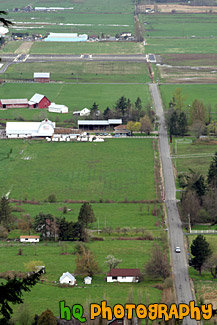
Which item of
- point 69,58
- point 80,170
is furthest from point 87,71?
point 80,170

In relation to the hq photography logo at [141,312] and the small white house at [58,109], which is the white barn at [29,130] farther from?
the hq photography logo at [141,312]

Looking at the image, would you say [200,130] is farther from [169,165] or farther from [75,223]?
[75,223]

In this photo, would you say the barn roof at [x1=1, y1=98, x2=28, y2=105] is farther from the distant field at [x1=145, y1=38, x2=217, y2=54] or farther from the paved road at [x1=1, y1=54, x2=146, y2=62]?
the distant field at [x1=145, y1=38, x2=217, y2=54]

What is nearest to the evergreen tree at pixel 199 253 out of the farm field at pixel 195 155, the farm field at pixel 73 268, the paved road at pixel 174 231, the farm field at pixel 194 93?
the paved road at pixel 174 231

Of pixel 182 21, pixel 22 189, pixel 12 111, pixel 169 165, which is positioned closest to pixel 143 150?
pixel 169 165

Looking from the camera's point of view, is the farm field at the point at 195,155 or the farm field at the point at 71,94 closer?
the farm field at the point at 195,155

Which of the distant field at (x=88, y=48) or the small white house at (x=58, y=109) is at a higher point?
the distant field at (x=88, y=48)

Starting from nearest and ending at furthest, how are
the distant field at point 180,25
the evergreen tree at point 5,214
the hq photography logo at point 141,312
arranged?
the hq photography logo at point 141,312 < the evergreen tree at point 5,214 < the distant field at point 180,25

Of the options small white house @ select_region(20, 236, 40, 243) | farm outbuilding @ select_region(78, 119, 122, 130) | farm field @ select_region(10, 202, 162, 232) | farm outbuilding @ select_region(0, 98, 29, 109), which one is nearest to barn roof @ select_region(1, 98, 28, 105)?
farm outbuilding @ select_region(0, 98, 29, 109)
